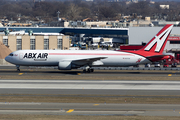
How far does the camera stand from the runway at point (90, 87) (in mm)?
37250

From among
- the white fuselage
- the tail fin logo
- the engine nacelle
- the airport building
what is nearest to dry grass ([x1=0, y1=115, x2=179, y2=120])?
the engine nacelle

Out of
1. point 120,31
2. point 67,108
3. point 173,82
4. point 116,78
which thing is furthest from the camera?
point 120,31

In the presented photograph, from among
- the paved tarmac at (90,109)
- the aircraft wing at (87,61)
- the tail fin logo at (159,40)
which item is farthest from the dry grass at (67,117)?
the tail fin logo at (159,40)

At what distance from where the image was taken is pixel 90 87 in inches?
1590

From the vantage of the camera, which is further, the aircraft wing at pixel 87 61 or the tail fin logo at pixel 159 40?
the tail fin logo at pixel 159 40

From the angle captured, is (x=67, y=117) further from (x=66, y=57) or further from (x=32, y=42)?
(x=32, y=42)

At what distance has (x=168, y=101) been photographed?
107ft

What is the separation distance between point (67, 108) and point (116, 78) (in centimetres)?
2043

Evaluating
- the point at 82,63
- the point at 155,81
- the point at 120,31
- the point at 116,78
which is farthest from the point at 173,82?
the point at 120,31

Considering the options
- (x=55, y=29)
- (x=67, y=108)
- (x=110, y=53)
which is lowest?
(x=67, y=108)

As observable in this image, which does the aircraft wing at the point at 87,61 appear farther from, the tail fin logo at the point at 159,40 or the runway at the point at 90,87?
the runway at the point at 90,87

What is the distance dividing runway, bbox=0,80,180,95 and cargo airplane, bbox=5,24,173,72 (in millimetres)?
9918

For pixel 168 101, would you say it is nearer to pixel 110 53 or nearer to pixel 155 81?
pixel 155 81

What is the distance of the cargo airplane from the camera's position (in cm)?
5488
